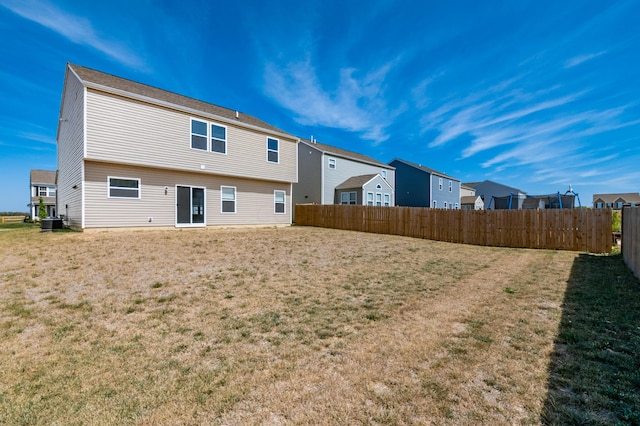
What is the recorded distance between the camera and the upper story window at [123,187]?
1092cm

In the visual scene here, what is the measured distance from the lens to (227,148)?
1397 centimetres

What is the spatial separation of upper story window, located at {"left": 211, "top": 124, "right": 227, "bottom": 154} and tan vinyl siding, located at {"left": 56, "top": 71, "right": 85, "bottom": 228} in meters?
4.86

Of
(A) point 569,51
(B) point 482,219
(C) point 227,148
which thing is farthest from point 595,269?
(C) point 227,148

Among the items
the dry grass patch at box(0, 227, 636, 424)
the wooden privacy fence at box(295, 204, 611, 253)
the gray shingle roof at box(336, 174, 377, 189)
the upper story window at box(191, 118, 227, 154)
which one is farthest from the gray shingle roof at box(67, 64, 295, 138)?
the gray shingle roof at box(336, 174, 377, 189)

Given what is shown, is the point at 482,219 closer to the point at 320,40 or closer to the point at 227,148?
the point at 320,40

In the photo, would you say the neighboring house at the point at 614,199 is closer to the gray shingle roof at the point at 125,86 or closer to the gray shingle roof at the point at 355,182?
the gray shingle roof at the point at 355,182

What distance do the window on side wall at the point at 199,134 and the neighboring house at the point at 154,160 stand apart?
0.05 m

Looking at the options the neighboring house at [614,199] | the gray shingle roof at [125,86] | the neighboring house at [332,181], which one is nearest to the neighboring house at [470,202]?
the neighboring house at [332,181]

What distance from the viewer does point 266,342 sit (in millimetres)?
3307

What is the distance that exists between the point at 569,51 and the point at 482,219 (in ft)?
23.3

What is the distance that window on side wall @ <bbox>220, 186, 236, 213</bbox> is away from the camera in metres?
14.2

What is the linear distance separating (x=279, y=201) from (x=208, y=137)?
544 centimetres

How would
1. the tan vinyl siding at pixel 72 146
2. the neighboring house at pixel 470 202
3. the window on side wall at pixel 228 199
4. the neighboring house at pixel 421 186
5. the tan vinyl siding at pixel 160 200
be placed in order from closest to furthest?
the tan vinyl siding at pixel 160 200, the tan vinyl siding at pixel 72 146, the window on side wall at pixel 228 199, the neighboring house at pixel 421 186, the neighboring house at pixel 470 202

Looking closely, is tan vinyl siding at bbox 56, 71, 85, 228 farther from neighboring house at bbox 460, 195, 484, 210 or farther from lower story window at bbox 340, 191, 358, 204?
neighboring house at bbox 460, 195, 484, 210
